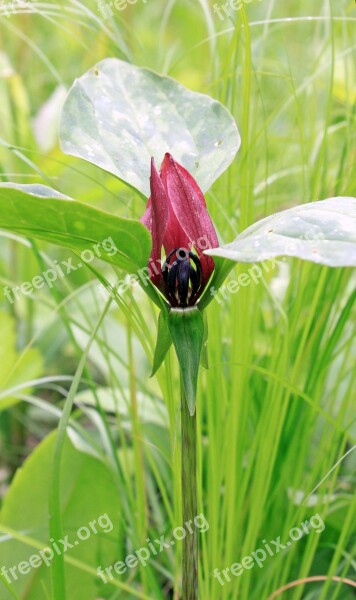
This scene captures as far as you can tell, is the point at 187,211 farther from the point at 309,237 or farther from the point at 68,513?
the point at 68,513

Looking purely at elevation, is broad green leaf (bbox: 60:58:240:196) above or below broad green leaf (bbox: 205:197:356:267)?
above

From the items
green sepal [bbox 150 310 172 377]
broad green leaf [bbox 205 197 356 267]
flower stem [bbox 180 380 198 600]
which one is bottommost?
flower stem [bbox 180 380 198 600]

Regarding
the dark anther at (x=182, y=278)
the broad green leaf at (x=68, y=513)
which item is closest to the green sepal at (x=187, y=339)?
the dark anther at (x=182, y=278)

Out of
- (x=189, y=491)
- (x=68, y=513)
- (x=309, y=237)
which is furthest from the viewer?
(x=68, y=513)

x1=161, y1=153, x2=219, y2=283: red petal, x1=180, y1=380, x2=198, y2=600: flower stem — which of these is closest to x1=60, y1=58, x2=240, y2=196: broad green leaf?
x1=161, y1=153, x2=219, y2=283: red petal

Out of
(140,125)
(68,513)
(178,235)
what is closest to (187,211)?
(178,235)

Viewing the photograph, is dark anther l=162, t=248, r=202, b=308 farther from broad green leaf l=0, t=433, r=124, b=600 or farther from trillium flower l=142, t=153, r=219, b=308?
broad green leaf l=0, t=433, r=124, b=600

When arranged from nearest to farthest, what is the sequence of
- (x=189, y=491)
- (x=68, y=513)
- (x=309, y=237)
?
(x=309, y=237)
(x=189, y=491)
(x=68, y=513)

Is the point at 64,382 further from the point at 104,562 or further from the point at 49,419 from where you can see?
the point at 104,562
